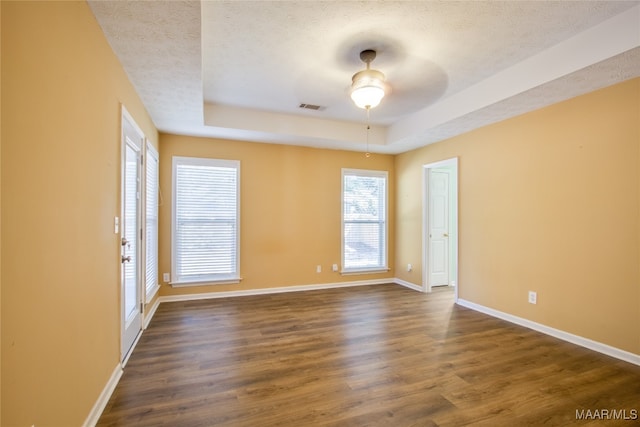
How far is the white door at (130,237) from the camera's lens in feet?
8.30

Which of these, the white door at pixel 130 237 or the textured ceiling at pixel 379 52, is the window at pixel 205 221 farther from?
the white door at pixel 130 237

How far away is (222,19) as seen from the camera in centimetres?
227

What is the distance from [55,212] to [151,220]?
259 centimetres

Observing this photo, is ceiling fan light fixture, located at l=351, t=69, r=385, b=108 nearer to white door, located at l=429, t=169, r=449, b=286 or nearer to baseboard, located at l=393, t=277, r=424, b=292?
white door, located at l=429, t=169, r=449, b=286

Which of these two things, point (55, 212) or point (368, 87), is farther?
point (368, 87)

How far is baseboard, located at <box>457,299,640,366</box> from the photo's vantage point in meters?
2.66

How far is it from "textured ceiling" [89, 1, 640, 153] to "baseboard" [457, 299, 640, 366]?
7.86 feet

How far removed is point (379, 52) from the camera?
2734 millimetres

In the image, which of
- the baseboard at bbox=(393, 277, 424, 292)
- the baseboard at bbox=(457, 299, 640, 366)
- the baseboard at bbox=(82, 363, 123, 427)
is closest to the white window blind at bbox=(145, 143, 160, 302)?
the baseboard at bbox=(82, 363, 123, 427)

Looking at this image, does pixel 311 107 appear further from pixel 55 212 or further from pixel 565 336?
pixel 565 336

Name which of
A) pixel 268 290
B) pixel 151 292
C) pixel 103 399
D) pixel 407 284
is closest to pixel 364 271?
pixel 407 284

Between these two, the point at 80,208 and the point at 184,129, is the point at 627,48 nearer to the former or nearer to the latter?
the point at 80,208

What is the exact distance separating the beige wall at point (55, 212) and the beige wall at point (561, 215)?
13.5ft

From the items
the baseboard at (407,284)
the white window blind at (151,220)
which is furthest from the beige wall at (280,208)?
the baseboard at (407,284)
